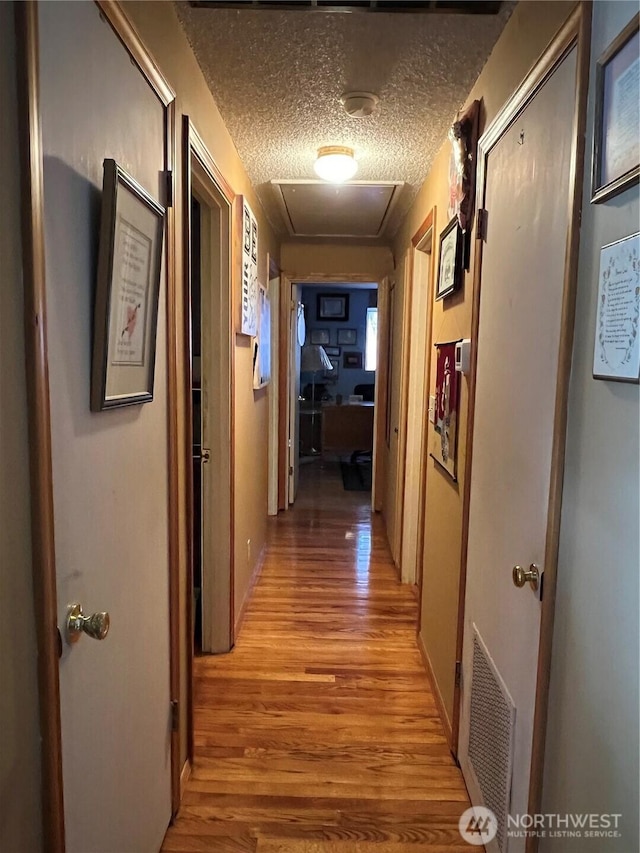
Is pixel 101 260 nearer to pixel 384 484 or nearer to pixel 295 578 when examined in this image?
pixel 295 578

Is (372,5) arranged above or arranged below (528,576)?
above

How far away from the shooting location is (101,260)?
1.03 metres

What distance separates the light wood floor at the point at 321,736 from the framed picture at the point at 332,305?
17.7 feet

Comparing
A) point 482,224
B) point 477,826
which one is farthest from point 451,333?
point 477,826

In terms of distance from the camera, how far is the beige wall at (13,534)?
77 cm

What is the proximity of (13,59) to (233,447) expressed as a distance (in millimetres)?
1897

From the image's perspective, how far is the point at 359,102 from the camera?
1.94 m

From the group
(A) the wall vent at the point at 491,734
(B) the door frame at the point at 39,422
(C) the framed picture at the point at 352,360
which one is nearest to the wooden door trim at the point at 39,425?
(B) the door frame at the point at 39,422

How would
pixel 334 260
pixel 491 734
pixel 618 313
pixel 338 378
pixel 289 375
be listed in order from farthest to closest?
pixel 338 378, pixel 289 375, pixel 334 260, pixel 491 734, pixel 618 313

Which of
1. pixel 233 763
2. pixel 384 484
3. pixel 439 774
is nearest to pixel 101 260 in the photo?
pixel 233 763

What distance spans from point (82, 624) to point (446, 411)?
1.57m

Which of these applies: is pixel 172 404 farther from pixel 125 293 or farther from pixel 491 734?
pixel 491 734

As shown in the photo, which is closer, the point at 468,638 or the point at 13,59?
the point at 13,59

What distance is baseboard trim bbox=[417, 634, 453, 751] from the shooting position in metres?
2.04
